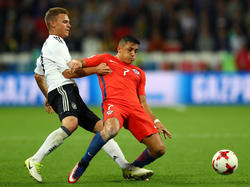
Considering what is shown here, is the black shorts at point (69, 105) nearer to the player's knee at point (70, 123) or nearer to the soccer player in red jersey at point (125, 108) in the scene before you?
the player's knee at point (70, 123)

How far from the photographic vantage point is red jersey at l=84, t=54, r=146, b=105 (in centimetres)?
568

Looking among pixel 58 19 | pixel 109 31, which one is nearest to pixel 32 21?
pixel 109 31

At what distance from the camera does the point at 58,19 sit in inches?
236

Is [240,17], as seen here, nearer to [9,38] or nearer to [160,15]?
[160,15]

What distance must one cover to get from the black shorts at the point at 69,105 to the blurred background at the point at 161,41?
956cm

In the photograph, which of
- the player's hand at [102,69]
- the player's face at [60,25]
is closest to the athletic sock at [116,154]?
the player's hand at [102,69]

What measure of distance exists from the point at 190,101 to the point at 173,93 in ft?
1.91

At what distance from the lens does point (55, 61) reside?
5.77m

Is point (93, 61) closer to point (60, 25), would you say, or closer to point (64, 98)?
point (64, 98)

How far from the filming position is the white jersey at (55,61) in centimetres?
576

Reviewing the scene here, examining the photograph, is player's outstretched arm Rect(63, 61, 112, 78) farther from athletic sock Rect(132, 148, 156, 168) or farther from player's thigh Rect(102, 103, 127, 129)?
athletic sock Rect(132, 148, 156, 168)

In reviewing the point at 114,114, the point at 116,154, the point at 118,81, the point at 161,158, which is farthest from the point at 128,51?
the point at 161,158

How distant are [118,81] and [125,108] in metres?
0.33

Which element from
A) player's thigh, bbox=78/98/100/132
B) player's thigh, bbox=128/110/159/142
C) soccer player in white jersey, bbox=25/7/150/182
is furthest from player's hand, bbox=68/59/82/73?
player's thigh, bbox=128/110/159/142
